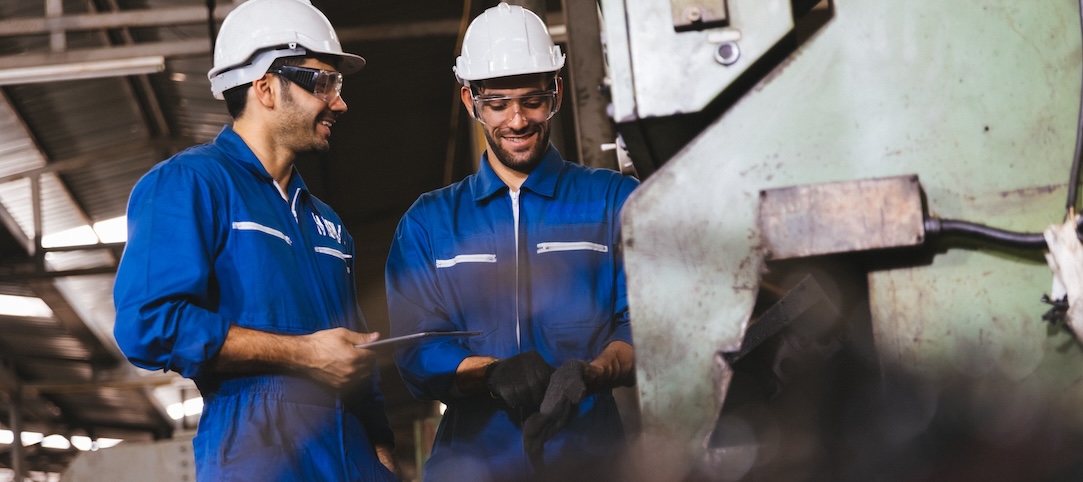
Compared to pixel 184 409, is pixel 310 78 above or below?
above

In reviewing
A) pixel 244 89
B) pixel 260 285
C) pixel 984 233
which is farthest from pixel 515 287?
pixel 984 233

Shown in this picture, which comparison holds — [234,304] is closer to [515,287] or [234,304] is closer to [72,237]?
[515,287]

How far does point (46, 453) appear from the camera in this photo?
622 inches

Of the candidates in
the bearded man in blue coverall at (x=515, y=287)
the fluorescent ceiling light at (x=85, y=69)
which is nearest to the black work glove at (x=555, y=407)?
the bearded man in blue coverall at (x=515, y=287)

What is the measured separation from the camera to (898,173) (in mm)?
1252

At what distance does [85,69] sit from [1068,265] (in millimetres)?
5829

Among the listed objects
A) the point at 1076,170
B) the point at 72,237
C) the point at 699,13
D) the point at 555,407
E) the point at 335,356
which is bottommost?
the point at 555,407

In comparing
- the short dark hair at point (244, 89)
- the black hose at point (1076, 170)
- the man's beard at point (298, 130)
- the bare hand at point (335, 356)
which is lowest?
the bare hand at point (335, 356)

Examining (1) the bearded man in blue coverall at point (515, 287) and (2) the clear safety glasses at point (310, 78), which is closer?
(1) the bearded man in blue coverall at point (515, 287)

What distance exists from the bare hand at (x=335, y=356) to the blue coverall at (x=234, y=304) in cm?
5

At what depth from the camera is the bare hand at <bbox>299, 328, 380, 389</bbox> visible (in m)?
1.93

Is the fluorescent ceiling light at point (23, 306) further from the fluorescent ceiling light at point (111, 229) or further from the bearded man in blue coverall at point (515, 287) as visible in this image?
the bearded man in blue coverall at point (515, 287)

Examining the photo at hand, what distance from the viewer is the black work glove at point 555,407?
1925 millimetres

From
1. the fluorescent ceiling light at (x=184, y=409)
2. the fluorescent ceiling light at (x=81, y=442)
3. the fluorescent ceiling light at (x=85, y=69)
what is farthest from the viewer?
the fluorescent ceiling light at (x=81, y=442)
